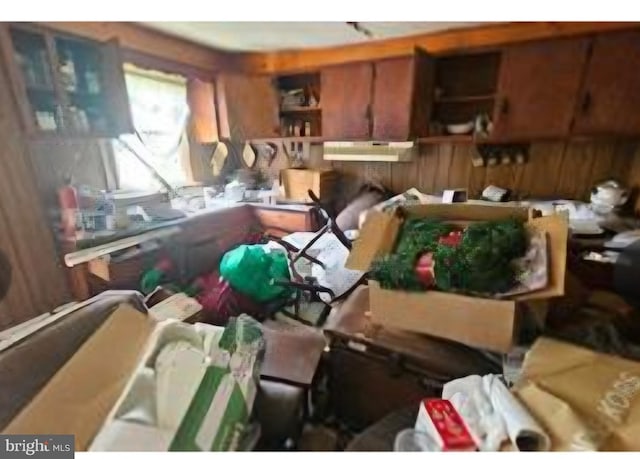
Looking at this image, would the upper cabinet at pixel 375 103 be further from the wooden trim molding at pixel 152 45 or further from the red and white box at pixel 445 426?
the red and white box at pixel 445 426

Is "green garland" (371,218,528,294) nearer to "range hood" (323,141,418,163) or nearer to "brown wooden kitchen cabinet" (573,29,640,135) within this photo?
"range hood" (323,141,418,163)

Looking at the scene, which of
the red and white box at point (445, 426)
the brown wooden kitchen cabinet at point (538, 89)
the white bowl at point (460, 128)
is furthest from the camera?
the white bowl at point (460, 128)

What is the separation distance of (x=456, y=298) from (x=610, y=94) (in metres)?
0.70

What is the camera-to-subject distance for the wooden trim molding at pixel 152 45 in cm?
54

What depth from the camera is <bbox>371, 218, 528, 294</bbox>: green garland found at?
25.2 inches

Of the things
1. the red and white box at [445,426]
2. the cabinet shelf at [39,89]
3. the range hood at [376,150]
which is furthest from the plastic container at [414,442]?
the cabinet shelf at [39,89]

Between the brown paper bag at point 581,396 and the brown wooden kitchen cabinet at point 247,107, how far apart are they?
845mm

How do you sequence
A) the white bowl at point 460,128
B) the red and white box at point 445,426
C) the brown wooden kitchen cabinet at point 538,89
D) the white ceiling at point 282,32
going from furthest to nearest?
the white bowl at point 460,128 → the brown wooden kitchen cabinet at point 538,89 → the white ceiling at point 282,32 → the red and white box at point 445,426

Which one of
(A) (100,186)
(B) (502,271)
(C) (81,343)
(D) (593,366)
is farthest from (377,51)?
(C) (81,343)

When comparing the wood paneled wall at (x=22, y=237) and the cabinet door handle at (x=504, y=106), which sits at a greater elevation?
the cabinet door handle at (x=504, y=106)

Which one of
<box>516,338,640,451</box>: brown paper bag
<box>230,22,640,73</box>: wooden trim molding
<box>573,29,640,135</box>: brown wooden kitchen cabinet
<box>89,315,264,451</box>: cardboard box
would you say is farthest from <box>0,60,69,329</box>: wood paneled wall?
<box>573,29,640,135</box>: brown wooden kitchen cabinet

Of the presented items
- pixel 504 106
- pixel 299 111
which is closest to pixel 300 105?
pixel 299 111
